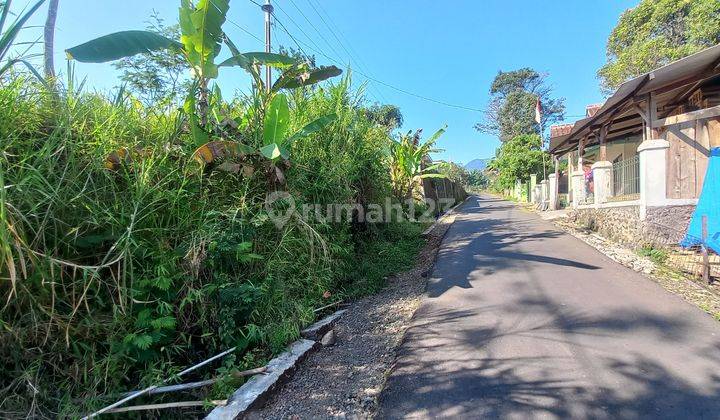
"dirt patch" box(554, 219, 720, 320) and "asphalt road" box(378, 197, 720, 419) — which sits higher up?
"dirt patch" box(554, 219, 720, 320)

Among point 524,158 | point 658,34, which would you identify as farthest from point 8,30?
point 524,158

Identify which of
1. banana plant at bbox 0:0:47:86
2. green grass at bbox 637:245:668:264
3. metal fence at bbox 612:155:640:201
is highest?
banana plant at bbox 0:0:47:86

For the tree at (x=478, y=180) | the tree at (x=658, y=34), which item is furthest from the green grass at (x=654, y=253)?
the tree at (x=478, y=180)

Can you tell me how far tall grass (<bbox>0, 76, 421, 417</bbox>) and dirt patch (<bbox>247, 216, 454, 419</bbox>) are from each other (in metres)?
0.42

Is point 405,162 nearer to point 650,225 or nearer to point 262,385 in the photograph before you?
point 650,225

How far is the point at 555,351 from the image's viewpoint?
3.23m

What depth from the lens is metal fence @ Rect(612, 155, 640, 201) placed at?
754 cm

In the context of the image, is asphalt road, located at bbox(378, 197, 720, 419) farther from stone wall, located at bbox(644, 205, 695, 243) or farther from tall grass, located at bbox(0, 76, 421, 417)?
stone wall, located at bbox(644, 205, 695, 243)

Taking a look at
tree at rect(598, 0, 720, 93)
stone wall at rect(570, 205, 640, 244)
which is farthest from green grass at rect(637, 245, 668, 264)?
tree at rect(598, 0, 720, 93)

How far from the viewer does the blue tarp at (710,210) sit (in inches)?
220

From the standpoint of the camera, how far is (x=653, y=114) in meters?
7.65

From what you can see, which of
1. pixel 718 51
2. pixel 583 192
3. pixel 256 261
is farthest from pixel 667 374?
pixel 583 192

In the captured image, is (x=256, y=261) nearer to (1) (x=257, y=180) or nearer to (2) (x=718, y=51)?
(1) (x=257, y=180)

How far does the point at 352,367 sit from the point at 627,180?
27.7 feet
